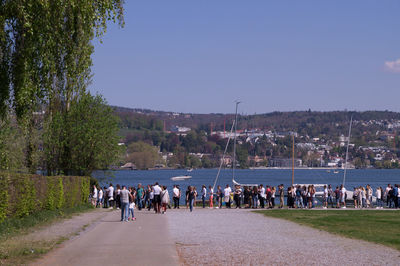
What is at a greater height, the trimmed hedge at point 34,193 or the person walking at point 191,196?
the trimmed hedge at point 34,193

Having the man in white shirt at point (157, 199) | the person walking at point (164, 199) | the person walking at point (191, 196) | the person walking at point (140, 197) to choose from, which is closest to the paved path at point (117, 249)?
the person walking at point (164, 199)

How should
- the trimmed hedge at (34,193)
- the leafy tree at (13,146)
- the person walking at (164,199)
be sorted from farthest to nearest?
the leafy tree at (13,146), the person walking at (164,199), the trimmed hedge at (34,193)

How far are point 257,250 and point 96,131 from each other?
31393mm

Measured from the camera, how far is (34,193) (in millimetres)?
24359

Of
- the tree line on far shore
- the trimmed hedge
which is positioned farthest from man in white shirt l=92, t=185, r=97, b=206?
the tree line on far shore

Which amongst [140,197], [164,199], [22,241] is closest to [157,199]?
[164,199]

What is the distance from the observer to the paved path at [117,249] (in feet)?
43.8

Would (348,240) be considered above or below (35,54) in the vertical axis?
below

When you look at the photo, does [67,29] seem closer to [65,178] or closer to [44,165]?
[65,178]

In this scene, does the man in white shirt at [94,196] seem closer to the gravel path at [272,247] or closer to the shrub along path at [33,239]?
the shrub along path at [33,239]

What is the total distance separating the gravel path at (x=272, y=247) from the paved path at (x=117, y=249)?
0.50 m

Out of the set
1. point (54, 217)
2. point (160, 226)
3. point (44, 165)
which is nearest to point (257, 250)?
point (160, 226)

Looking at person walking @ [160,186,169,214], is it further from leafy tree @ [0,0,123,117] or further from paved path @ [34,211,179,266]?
leafy tree @ [0,0,123,117]

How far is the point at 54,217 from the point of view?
2659 centimetres
